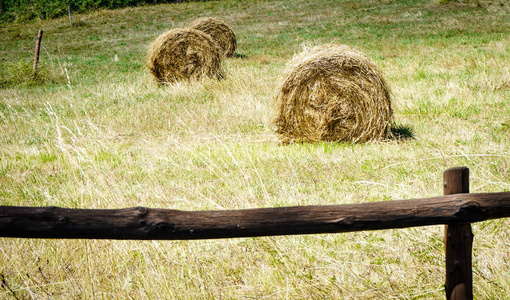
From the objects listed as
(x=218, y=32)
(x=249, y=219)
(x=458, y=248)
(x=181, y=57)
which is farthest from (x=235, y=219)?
(x=218, y=32)

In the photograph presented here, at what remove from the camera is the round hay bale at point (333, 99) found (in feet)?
21.7

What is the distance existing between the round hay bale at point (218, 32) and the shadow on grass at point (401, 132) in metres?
11.9

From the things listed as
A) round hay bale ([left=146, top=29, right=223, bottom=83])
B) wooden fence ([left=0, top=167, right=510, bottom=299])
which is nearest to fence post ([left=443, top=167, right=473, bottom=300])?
wooden fence ([left=0, top=167, right=510, bottom=299])

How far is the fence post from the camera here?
7.48 ft

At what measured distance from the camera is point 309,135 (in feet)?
22.6

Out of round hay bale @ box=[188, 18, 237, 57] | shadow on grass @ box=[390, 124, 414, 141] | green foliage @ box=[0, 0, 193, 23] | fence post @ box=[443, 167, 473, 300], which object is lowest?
shadow on grass @ box=[390, 124, 414, 141]

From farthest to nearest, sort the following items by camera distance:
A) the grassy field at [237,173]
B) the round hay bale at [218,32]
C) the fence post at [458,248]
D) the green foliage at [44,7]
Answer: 1. the green foliage at [44,7]
2. the round hay bale at [218,32]
3. the grassy field at [237,173]
4. the fence post at [458,248]

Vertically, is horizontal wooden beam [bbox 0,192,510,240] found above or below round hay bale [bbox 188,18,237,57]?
below

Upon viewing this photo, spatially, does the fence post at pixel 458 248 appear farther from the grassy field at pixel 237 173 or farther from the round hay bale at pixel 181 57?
the round hay bale at pixel 181 57

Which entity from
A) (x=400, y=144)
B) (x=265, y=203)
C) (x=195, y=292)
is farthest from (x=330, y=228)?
(x=400, y=144)

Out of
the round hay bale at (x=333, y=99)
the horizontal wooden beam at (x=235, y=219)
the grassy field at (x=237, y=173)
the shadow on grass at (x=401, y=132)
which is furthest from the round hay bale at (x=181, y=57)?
the horizontal wooden beam at (x=235, y=219)

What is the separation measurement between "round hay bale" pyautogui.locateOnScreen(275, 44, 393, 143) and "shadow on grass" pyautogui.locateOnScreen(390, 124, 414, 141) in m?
0.17

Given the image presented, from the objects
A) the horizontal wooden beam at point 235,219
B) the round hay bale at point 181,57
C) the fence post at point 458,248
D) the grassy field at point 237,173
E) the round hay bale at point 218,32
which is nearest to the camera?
the horizontal wooden beam at point 235,219

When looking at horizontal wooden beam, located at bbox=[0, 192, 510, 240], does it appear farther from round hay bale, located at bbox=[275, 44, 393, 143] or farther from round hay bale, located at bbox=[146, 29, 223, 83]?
round hay bale, located at bbox=[146, 29, 223, 83]
